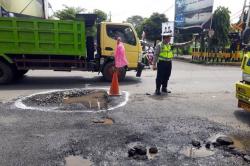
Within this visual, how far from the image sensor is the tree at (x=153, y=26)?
4141cm

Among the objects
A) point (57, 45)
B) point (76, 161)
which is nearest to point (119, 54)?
point (57, 45)

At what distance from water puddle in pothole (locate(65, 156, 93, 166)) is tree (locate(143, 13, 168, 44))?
1484 inches

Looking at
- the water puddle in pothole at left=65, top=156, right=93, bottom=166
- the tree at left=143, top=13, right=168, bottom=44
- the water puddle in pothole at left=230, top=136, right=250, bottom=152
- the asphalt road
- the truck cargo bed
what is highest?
the tree at left=143, top=13, right=168, bottom=44

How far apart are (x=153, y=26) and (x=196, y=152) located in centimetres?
3830

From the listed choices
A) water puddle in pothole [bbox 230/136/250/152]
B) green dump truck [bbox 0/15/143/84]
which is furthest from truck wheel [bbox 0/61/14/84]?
water puddle in pothole [bbox 230/136/250/152]

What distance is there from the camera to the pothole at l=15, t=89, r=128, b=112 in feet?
22.0

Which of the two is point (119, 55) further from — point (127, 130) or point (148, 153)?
point (148, 153)

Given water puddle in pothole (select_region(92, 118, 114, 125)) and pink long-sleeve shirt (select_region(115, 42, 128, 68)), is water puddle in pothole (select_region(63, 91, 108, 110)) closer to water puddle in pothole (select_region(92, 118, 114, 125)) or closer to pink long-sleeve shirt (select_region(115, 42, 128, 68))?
water puddle in pothole (select_region(92, 118, 114, 125))

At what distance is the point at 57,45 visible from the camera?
9930 millimetres

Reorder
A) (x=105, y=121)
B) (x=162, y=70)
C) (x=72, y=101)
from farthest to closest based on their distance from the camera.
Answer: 1. (x=162, y=70)
2. (x=72, y=101)
3. (x=105, y=121)

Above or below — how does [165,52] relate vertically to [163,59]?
above

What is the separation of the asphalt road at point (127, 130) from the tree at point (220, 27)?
1612 cm

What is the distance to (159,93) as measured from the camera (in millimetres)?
8430

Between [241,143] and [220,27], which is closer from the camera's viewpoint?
[241,143]
